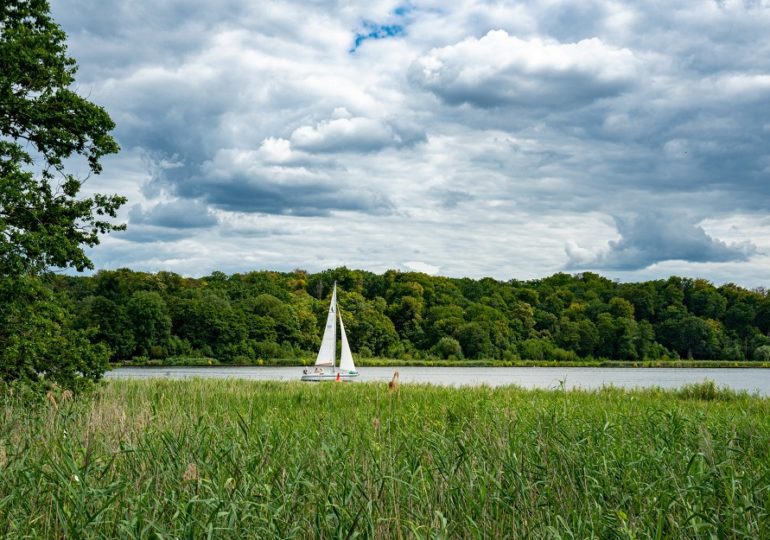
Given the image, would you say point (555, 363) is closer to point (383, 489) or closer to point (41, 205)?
point (41, 205)

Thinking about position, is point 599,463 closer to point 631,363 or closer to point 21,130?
point 21,130

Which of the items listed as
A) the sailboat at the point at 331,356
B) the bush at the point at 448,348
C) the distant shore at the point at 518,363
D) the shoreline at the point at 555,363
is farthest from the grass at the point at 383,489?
the bush at the point at 448,348

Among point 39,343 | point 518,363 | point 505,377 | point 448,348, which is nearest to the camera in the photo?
point 39,343

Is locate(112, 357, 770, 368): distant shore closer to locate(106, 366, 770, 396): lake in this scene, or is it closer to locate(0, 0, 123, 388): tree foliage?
locate(106, 366, 770, 396): lake

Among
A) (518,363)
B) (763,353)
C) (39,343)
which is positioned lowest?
(518,363)

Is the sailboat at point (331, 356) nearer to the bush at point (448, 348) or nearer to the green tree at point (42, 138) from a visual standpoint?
the green tree at point (42, 138)

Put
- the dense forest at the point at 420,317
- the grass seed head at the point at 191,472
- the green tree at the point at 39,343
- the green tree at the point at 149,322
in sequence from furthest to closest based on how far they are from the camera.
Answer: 1. the dense forest at the point at 420,317
2. the green tree at the point at 149,322
3. the green tree at the point at 39,343
4. the grass seed head at the point at 191,472

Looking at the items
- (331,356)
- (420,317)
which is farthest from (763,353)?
(331,356)

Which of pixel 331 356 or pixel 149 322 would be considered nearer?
pixel 331 356

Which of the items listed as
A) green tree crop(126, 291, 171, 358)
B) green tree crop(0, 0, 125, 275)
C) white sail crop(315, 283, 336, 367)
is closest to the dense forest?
green tree crop(126, 291, 171, 358)

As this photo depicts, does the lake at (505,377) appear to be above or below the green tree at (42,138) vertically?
below

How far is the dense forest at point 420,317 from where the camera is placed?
70.8 meters

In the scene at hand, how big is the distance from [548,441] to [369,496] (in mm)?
2825

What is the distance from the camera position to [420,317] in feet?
288
